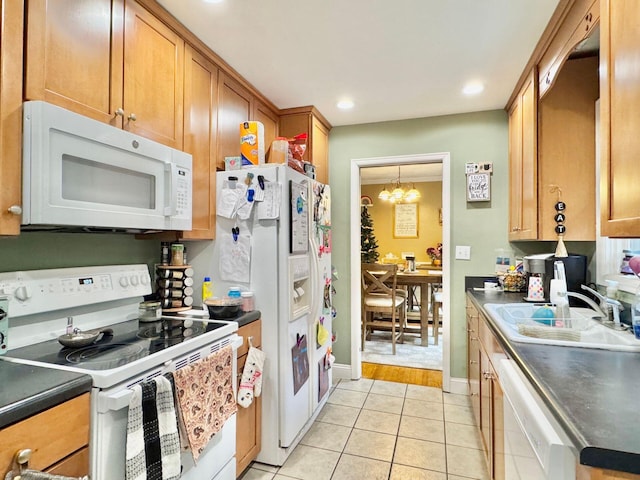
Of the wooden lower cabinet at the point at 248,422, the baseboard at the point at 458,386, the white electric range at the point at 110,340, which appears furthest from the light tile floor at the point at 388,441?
the white electric range at the point at 110,340

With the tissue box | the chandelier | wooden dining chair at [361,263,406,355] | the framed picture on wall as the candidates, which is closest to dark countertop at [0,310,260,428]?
the tissue box

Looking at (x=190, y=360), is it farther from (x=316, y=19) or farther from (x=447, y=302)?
(x=447, y=302)

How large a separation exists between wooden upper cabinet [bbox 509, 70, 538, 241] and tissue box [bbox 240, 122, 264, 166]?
1.69 meters

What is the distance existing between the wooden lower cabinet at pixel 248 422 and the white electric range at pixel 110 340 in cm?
13

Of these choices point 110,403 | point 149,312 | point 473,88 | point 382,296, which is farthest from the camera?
point 382,296

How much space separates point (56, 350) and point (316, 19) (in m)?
1.83

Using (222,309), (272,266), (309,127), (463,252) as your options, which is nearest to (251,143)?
(272,266)

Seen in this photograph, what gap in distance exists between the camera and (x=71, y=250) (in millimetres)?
1584

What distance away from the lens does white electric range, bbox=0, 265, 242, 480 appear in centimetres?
102

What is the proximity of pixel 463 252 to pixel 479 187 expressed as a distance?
0.56m

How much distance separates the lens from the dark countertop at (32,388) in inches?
31.8

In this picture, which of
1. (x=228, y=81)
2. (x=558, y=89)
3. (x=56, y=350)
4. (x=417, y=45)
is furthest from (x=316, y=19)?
(x=56, y=350)

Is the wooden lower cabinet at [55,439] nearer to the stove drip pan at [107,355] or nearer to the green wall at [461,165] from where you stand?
the stove drip pan at [107,355]

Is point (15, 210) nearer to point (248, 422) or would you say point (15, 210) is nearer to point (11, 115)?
point (11, 115)
